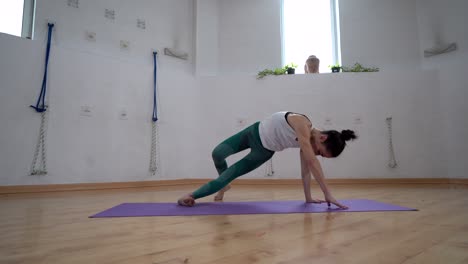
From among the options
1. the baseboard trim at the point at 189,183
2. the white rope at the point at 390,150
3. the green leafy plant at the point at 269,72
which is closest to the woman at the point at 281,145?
the baseboard trim at the point at 189,183

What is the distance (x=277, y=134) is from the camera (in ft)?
6.88

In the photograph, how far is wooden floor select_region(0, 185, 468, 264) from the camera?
856 mm

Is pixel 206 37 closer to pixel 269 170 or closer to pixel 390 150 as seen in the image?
pixel 269 170

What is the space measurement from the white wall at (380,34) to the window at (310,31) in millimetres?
218

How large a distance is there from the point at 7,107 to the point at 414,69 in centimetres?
557

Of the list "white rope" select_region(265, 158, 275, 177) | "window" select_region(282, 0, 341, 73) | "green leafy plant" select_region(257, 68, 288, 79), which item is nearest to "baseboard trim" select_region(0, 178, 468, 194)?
"white rope" select_region(265, 158, 275, 177)

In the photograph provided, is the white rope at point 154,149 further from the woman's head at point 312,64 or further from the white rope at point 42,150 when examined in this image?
the woman's head at point 312,64

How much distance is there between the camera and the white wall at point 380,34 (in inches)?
190

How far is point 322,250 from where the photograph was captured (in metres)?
0.93

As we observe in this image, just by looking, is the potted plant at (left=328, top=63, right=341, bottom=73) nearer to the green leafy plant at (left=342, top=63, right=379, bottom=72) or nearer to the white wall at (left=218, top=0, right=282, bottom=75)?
the green leafy plant at (left=342, top=63, right=379, bottom=72)

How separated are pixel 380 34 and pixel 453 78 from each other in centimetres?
133

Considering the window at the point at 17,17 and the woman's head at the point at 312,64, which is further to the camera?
the woman's head at the point at 312,64

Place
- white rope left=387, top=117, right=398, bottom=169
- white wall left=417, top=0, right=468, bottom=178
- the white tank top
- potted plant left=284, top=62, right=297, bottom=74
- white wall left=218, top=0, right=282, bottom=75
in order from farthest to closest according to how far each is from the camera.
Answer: white wall left=218, top=0, right=282, bottom=75
potted plant left=284, top=62, right=297, bottom=74
white rope left=387, top=117, right=398, bottom=169
white wall left=417, top=0, right=468, bottom=178
the white tank top

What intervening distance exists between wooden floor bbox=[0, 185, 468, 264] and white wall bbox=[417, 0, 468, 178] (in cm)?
304
